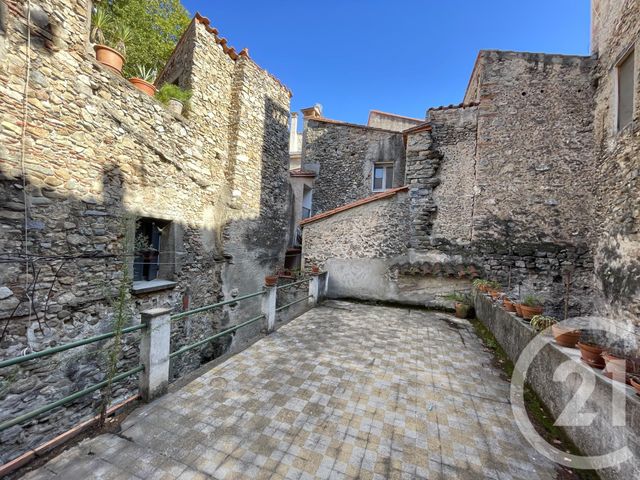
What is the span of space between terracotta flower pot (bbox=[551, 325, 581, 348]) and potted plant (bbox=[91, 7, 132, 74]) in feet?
25.3

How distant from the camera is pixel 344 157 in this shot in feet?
38.4

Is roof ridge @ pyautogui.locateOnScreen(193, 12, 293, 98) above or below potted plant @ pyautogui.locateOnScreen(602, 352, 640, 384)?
above

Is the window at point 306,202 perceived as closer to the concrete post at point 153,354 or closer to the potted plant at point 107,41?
the potted plant at point 107,41

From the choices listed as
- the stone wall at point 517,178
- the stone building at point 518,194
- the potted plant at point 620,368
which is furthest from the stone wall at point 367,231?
the potted plant at point 620,368

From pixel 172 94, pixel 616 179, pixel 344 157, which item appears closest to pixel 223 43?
pixel 172 94

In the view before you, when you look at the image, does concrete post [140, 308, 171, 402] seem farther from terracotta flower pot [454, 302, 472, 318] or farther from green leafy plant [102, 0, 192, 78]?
green leafy plant [102, 0, 192, 78]

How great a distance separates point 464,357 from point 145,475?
430cm

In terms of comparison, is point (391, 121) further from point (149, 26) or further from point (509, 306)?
point (509, 306)

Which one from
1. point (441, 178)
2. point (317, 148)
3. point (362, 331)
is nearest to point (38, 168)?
point (362, 331)

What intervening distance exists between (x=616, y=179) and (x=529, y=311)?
442 cm

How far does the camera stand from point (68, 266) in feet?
13.7

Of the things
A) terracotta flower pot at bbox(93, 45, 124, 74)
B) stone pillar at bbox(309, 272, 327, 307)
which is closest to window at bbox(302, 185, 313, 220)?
stone pillar at bbox(309, 272, 327, 307)

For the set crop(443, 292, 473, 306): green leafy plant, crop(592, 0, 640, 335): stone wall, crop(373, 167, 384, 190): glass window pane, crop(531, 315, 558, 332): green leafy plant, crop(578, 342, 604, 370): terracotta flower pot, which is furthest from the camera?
crop(373, 167, 384, 190): glass window pane

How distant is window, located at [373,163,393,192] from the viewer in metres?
11.2
